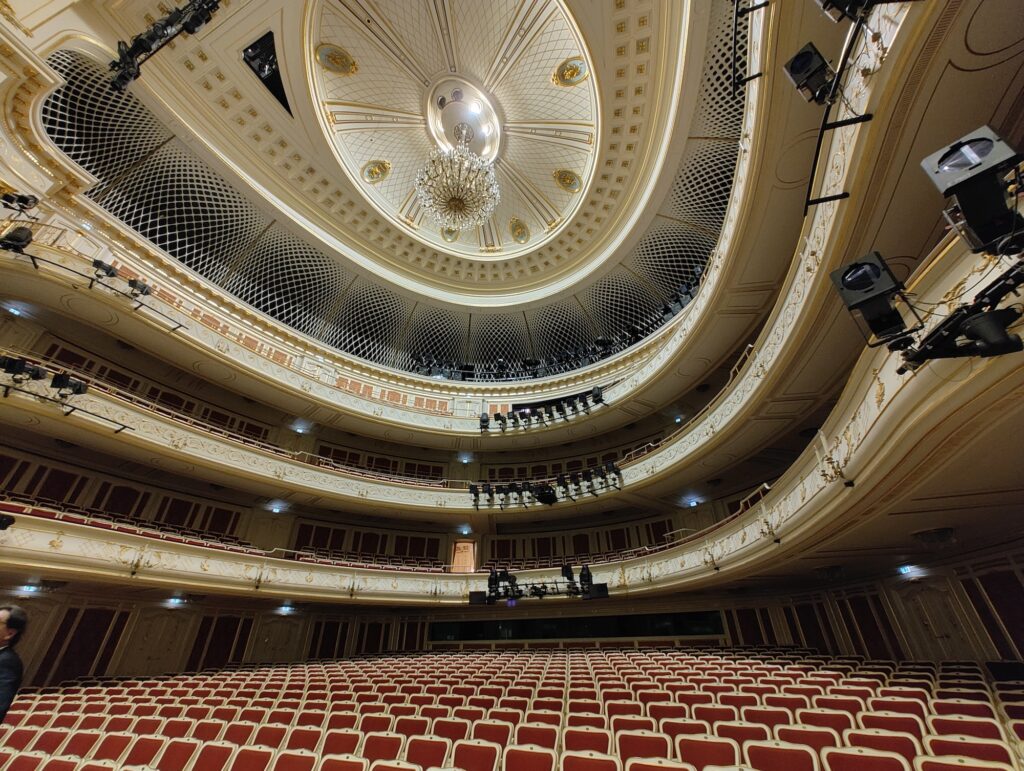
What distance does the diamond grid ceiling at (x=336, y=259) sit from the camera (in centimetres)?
957

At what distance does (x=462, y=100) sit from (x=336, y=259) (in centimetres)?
671

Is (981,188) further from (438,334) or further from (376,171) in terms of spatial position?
(438,334)

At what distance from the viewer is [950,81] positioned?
10.6 feet

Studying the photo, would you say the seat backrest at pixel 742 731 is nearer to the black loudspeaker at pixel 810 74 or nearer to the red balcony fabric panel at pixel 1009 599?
the black loudspeaker at pixel 810 74

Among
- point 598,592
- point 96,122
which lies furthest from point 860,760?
point 96,122

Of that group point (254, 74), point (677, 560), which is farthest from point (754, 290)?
point (254, 74)

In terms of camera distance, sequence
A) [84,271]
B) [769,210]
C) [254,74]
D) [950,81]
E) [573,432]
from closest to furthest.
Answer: [950,81]
[769,210]
[84,271]
[254,74]
[573,432]

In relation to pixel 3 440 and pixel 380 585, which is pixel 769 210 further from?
pixel 3 440

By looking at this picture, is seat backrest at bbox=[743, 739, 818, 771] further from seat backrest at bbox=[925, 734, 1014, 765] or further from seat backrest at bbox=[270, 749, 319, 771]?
seat backrest at bbox=[270, 749, 319, 771]

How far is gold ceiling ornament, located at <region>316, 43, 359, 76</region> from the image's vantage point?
11742 millimetres

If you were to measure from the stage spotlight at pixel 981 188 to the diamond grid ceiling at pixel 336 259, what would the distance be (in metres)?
9.17

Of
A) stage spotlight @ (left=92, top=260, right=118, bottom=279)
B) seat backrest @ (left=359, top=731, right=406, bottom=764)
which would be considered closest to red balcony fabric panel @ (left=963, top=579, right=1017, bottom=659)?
seat backrest @ (left=359, top=731, right=406, bottom=764)

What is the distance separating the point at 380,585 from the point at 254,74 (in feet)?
45.5

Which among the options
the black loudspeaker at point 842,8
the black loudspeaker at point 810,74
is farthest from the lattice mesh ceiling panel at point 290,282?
the black loudspeaker at point 842,8
